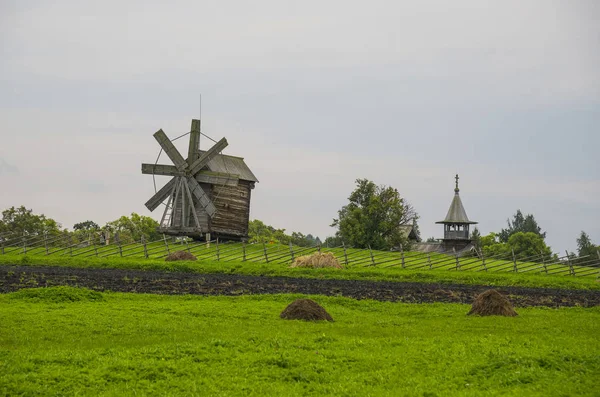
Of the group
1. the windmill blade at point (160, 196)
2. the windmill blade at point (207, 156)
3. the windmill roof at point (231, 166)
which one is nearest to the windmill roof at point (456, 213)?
the windmill roof at point (231, 166)

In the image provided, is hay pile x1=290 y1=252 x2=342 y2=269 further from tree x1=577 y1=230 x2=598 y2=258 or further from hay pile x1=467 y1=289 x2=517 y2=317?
tree x1=577 y1=230 x2=598 y2=258

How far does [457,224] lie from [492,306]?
65217 mm

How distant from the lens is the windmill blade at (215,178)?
67.9m

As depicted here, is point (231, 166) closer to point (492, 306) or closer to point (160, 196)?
point (160, 196)

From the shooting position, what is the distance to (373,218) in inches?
2975

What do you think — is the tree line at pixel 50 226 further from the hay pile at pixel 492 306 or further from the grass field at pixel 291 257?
the hay pile at pixel 492 306

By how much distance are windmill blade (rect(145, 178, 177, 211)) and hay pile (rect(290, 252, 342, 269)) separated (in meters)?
20.1

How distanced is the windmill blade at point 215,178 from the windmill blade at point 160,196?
2486 millimetres

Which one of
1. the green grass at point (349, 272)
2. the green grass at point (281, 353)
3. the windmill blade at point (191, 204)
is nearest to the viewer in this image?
the green grass at point (281, 353)

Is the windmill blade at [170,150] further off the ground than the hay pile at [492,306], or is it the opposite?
the windmill blade at [170,150]

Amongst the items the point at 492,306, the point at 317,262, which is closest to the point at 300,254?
the point at 317,262

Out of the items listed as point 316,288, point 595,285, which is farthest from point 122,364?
point 595,285

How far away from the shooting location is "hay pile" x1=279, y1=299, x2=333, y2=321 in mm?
25141

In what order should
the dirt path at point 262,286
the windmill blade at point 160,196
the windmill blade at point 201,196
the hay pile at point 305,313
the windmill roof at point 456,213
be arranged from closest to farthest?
1. the hay pile at point 305,313
2. the dirt path at point 262,286
3. the windmill blade at point 201,196
4. the windmill blade at point 160,196
5. the windmill roof at point 456,213
